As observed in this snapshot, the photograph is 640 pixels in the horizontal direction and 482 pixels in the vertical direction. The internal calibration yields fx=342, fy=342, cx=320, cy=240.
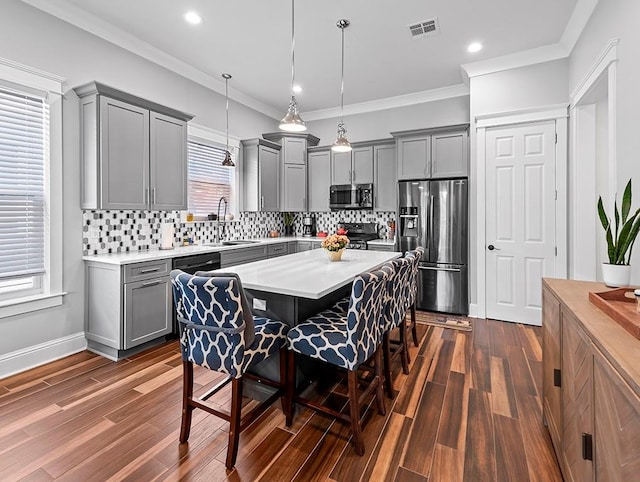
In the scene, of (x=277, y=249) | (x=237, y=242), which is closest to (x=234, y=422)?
(x=237, y=242)

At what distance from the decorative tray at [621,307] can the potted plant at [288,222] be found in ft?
17.0

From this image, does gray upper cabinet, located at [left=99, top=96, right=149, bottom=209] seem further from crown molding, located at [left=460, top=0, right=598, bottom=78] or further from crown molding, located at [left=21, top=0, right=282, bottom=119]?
crown molding, located at [left=460, top=0, right=598, bottom=78]

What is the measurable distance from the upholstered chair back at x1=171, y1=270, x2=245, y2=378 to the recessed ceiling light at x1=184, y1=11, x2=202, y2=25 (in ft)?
8.77

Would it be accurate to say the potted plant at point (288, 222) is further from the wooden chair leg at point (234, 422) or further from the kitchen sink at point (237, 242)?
the wooden chair leg at point (234, 422)

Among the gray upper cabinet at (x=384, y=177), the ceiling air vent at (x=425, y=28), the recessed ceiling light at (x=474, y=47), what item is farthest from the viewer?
the gray upper cabinet at (x=384, y=177)

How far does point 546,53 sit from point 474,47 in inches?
31.8

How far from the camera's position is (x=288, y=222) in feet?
21.0

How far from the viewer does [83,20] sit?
10.4ft

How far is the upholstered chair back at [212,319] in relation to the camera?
1667 mm

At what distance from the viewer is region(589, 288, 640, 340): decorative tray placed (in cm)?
113

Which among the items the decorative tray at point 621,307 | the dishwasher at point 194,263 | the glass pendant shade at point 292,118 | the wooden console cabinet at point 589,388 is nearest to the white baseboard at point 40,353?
the dishwasher at point 194,263

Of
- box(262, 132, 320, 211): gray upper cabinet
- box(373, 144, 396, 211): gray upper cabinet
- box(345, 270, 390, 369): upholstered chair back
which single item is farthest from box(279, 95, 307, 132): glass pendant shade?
box(262, 132, 320, 211): gray upper cabinet

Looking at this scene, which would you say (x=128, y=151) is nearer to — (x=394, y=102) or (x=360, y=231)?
(x=360, y=231)

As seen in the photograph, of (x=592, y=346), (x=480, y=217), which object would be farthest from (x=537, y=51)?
(x=592, y=346)
